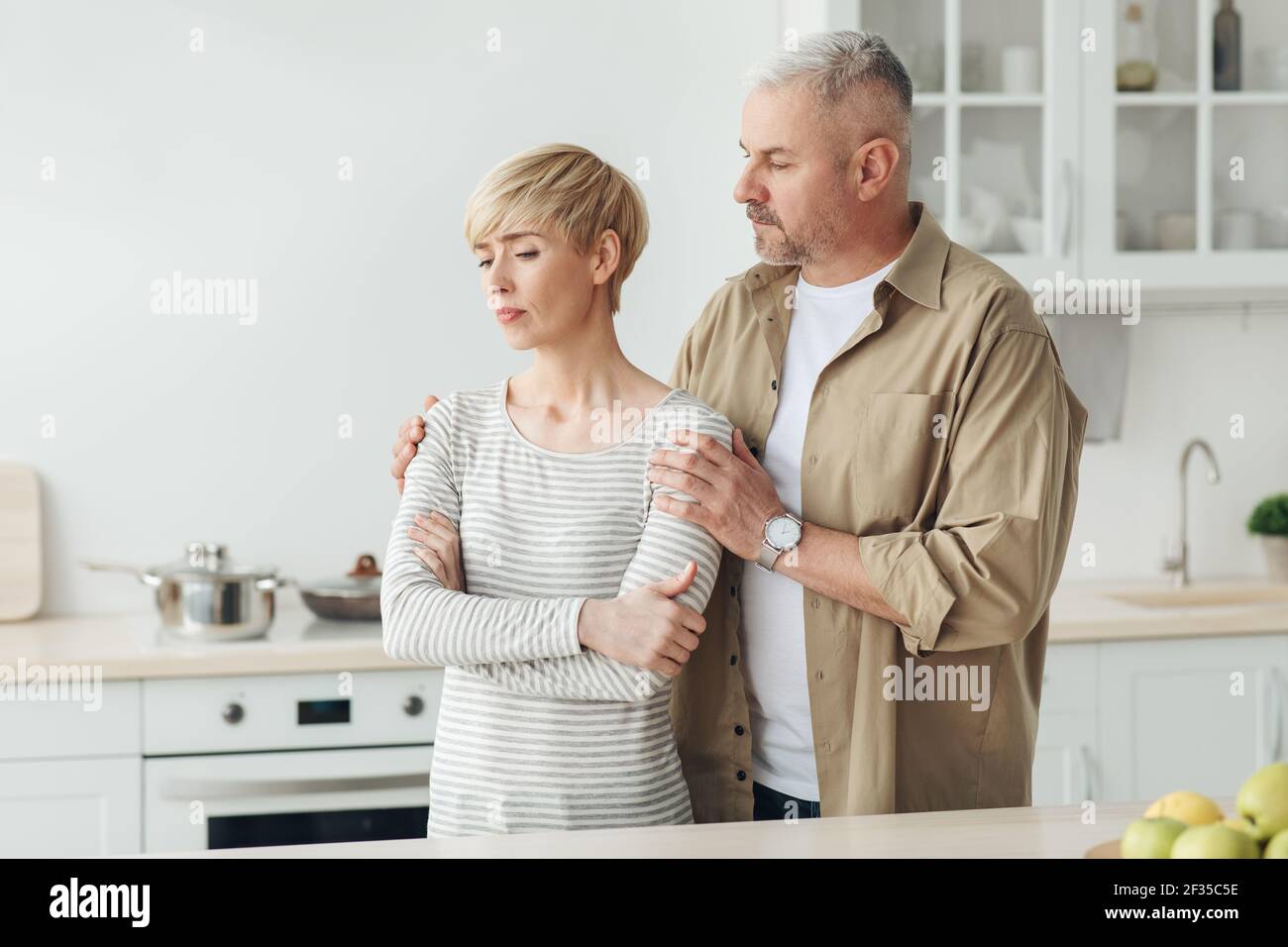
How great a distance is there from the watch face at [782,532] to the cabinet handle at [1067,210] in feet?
5.14

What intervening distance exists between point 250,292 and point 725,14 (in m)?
1.25

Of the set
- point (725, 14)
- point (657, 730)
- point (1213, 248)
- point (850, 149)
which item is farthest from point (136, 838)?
point (1213, 248)

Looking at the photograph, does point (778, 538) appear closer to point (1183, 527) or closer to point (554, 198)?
point (554, 198)

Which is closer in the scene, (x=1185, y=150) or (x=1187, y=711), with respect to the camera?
(x=1187, y=711)

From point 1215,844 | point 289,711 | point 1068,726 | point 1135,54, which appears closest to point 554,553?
point 1215,844

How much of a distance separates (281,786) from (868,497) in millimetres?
1375

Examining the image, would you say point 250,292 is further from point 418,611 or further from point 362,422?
point 418,611

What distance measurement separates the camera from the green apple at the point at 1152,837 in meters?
0.99

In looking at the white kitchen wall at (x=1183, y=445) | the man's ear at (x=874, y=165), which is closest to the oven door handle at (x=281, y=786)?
the man's ear at (x=874, y=165)

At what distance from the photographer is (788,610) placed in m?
1.58

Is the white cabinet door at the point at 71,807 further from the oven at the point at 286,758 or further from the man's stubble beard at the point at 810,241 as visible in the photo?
the man's stubble beard at the point at 810,241

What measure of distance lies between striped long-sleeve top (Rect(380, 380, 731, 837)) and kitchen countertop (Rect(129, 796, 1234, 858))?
130 mm

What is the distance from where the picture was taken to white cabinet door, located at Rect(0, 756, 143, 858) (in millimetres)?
2312

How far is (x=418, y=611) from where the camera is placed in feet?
4.53
